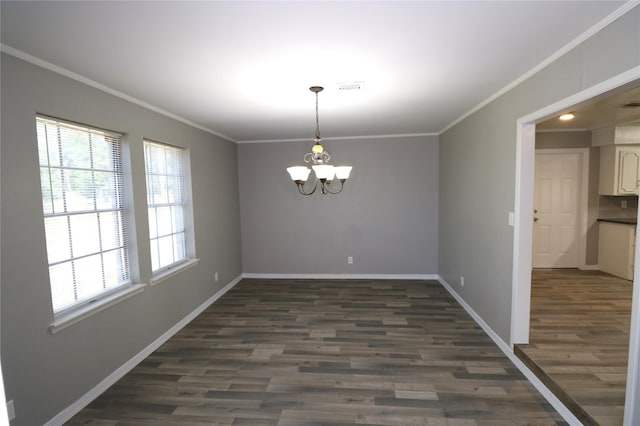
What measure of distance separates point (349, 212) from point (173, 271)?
307 cm

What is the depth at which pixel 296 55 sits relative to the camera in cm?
214

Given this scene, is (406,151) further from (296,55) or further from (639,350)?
(639,350)

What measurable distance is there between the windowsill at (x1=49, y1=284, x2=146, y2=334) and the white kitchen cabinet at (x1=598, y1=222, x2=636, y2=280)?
669cm

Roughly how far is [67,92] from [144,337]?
2.33 meters

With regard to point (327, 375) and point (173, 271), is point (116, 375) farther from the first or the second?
point (327, 375)

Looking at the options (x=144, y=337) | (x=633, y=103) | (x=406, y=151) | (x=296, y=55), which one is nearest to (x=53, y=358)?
(x=144, y=337)

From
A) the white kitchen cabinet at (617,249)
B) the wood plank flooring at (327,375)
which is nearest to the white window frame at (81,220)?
the wood plank flooring at (327,375)

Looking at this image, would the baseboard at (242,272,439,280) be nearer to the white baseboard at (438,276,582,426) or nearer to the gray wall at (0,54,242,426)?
the white baseboard at (438,276,582,426)

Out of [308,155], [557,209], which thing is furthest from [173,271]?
[557,209]

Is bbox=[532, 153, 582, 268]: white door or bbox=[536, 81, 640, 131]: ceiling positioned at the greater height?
bbox=[536, 81, 640, 131]: ceiling

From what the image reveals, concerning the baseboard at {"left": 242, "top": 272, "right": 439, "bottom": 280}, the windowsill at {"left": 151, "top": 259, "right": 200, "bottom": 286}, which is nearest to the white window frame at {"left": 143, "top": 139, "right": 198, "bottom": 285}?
the windowsill at {"left": 151, "top": 259, "right": 200, "bottom": 286}

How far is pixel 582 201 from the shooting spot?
5.37 meters

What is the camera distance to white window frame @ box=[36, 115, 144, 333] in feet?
7.59

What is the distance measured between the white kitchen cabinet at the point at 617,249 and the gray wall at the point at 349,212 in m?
2.72
